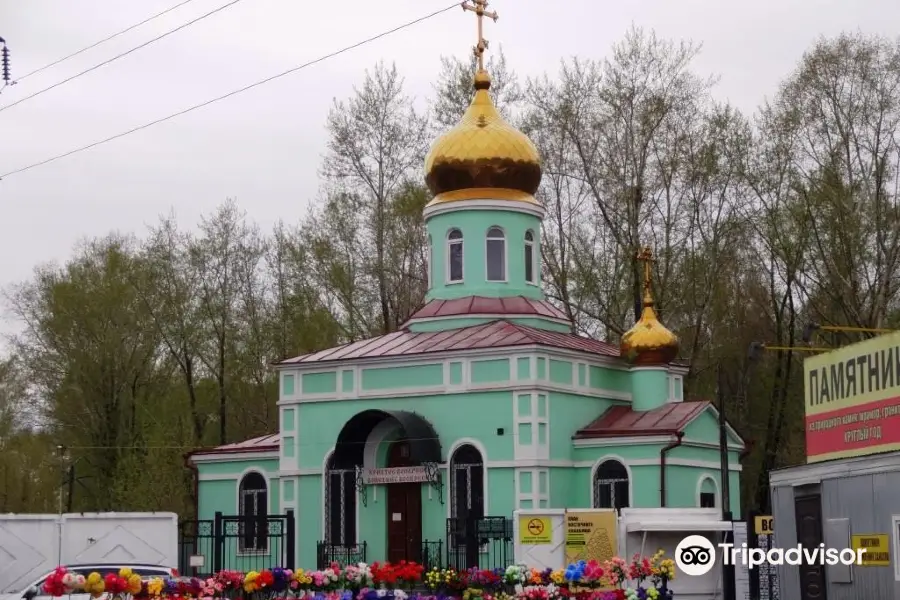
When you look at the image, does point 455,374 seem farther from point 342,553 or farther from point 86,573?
point 86,573

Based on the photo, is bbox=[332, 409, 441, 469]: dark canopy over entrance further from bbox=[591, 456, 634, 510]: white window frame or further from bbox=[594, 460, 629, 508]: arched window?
bbox=[594, 460, 629, 508]: arched window

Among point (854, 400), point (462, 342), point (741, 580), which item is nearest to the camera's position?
point (854, 400)

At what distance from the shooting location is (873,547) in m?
17.3

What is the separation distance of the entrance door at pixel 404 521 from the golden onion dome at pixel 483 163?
595 centimetres

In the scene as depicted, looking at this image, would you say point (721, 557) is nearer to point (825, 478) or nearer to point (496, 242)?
point (825, 478)

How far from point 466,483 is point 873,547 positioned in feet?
41.6

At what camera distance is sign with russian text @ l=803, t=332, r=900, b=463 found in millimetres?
17812

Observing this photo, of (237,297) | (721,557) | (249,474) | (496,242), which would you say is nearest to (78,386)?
(237,297)

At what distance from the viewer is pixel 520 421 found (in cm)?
2856

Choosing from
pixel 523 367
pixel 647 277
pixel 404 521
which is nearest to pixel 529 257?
pixel 647 277

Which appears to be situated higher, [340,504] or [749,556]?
[340,504]

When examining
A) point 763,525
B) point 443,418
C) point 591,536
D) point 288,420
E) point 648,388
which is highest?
point 648,388

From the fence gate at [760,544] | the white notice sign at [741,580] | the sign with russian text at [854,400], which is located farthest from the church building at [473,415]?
the sign with russian text at [854,400]

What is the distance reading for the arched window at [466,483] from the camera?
94.6ft
